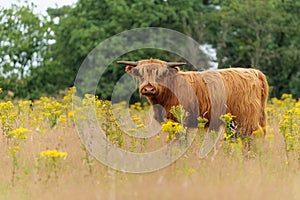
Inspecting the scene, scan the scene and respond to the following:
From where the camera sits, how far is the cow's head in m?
8.20

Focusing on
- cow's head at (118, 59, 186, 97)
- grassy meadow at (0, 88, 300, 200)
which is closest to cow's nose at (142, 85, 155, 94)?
cow's head at (118, 59, 186, 97)

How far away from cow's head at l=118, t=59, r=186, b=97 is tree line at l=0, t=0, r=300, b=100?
15.9m

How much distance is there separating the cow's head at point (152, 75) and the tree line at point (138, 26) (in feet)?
52.3

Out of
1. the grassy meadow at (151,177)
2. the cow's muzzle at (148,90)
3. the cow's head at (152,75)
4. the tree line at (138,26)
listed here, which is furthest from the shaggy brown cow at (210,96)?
the tree line at (138,26)

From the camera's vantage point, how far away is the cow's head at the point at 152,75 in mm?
8195

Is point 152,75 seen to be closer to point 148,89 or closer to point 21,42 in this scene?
point 148,89

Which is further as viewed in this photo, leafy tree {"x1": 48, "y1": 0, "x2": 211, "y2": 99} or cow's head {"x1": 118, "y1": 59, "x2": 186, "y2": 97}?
leafy tree {"x1": 48, "y1": 0, "x2": 211, "y2": 99}

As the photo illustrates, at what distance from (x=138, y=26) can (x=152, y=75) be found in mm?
18648

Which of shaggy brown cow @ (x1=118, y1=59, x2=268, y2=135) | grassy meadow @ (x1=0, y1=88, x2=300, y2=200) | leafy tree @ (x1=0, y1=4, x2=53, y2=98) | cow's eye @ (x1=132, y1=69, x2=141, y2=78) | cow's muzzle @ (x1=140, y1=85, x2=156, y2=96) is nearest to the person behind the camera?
grassy meadow @ (x1=0, y1=88, x2=300, y2=200)

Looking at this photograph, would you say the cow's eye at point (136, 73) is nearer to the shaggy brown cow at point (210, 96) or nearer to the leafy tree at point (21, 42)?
the shaggy brown cow at point (210, 96)

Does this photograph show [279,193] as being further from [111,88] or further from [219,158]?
[111,88]

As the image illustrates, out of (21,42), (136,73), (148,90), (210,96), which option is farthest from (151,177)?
(21,42)

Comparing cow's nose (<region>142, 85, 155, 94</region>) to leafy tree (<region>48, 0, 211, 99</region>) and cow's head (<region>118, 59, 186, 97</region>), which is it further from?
leafy tree (<region>48, 0, 211, 99</region>)

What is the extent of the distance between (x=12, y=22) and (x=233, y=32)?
11.8 m
